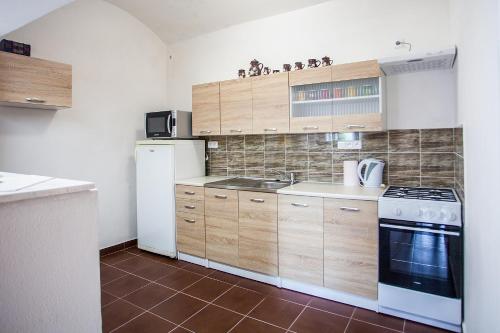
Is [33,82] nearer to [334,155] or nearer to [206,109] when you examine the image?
[206,109]

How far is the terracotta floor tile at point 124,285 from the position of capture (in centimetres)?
266

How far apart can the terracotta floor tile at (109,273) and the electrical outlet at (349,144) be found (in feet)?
8.06

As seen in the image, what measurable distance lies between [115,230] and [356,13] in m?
3.47

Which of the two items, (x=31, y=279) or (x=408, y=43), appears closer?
(x=31, y=279)

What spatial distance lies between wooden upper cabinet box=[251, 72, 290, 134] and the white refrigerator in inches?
36.2

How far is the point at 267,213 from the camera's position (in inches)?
108

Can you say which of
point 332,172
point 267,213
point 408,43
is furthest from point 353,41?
point 267,213

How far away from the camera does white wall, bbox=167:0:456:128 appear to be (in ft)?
8.41

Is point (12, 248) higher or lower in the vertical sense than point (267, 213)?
higher

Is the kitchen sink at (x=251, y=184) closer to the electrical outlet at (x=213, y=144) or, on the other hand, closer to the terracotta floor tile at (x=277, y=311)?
the electrical outlet at (x=213, y=144)

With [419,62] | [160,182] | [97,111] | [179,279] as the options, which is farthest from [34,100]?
[419,62]

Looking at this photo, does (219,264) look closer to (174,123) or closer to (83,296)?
(174,123)

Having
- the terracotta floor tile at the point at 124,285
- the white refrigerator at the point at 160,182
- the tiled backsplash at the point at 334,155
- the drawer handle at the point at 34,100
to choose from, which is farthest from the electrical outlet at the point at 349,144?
the drawer handle at the point at 34,100

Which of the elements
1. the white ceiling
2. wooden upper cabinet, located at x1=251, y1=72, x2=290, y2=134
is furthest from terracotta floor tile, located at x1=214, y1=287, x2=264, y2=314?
the white ceiling
